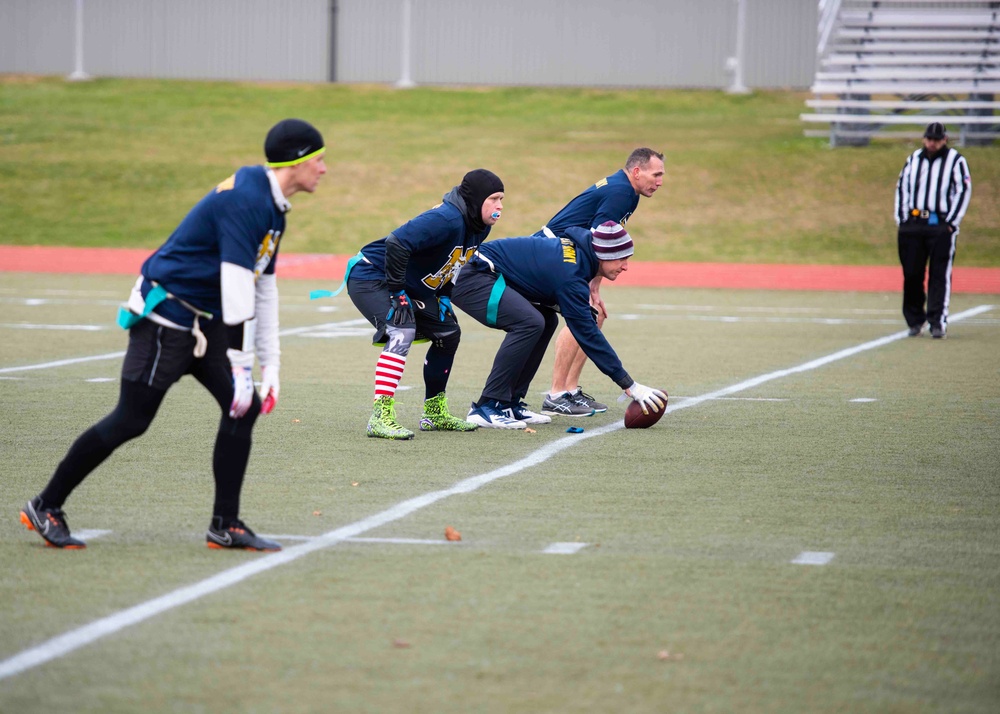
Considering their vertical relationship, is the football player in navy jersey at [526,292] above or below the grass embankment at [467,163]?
above

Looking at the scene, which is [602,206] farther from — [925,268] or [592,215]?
[925,268]

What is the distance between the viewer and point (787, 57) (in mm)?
39719

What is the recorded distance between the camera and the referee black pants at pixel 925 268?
49.4 ft

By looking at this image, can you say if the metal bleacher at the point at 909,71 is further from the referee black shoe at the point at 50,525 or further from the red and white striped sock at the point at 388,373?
the referee black shoe at the point at 50,525

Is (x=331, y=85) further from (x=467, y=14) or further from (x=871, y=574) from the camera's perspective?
(x=871, y=574)

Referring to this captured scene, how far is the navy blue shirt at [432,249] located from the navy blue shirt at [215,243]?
269 centimetres

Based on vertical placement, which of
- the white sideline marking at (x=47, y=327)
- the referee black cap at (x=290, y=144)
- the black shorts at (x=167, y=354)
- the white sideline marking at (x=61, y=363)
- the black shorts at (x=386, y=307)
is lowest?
the white sideline marking at (x=47, y=327)

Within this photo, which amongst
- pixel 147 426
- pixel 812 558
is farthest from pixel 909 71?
pixel 147 426

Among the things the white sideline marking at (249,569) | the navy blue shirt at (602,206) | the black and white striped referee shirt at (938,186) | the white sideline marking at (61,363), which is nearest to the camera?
the white sideline marking at (249,569)

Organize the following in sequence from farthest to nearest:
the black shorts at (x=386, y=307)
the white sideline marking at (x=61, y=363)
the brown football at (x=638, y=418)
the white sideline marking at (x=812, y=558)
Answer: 1. the white sideline marking at (x=61, y=363)
2. the brown football at (x=638, y=418)
3. the black shorts at (x=386, y=307)
4. the white sideline marking at (x=812, y=558)

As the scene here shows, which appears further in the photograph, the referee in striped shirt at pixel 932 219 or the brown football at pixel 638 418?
the referee in striped shirt at pixel 932 219

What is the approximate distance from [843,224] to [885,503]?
21541 millimetres

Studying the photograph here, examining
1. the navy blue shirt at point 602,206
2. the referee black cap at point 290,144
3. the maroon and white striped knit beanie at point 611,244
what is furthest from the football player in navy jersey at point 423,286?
the referee black cap at point 290,144

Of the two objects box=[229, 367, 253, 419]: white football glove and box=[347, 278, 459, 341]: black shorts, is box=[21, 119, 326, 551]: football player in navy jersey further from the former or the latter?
box=[347, 278, 459, 341]: black shorts
